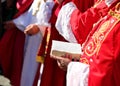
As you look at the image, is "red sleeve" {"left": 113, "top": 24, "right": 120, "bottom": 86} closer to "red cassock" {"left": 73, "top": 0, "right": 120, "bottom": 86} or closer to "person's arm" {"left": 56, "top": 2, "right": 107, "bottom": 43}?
"red cassock" {"left": 73, "top": 0, "right": 120, "bottom": 86}

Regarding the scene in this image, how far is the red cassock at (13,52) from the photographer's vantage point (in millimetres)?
3363

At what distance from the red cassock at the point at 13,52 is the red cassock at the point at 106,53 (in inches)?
65.3

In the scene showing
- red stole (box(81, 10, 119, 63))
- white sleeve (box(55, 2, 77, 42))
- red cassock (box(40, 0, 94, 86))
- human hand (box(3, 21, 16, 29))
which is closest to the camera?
red stole (box(81, 10, 119, 63))

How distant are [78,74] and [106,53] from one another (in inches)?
9.3

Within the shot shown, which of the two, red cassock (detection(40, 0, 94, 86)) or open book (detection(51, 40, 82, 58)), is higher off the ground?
open book (detection(51, 40, 82, 58))

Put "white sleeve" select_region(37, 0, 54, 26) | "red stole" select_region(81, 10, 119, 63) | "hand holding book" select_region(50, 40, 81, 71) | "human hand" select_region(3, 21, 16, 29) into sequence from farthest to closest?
1. "human hand" select_region(3, 21, 16, 29)
2. "white sleeve" select_region(37, 0, 54, 26)
3. "hand holding book" select_region(50, 40, 81, 71)
4. "red stole" select_region(81, 10, 119, 63)

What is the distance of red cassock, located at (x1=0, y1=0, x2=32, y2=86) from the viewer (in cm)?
336

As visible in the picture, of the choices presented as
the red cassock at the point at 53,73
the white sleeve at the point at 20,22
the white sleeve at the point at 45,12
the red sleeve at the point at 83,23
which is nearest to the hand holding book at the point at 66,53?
the red sleeve at the point at 83,23

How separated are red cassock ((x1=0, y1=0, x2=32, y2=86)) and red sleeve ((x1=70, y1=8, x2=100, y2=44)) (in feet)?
4.15

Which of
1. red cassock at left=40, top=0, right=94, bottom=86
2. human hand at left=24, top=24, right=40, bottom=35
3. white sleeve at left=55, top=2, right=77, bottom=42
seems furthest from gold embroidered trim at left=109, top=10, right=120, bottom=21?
human hand at left=24, top=24, right=40, bottom=35

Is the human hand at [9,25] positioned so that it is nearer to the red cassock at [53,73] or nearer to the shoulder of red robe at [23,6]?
the shoulder of red robe at [23,6]

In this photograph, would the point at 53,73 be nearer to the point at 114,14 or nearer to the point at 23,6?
the point at 23,6

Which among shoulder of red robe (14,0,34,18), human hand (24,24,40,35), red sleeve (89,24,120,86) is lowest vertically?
red sleeve (89,24,120,86)

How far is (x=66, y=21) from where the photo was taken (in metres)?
2.19
